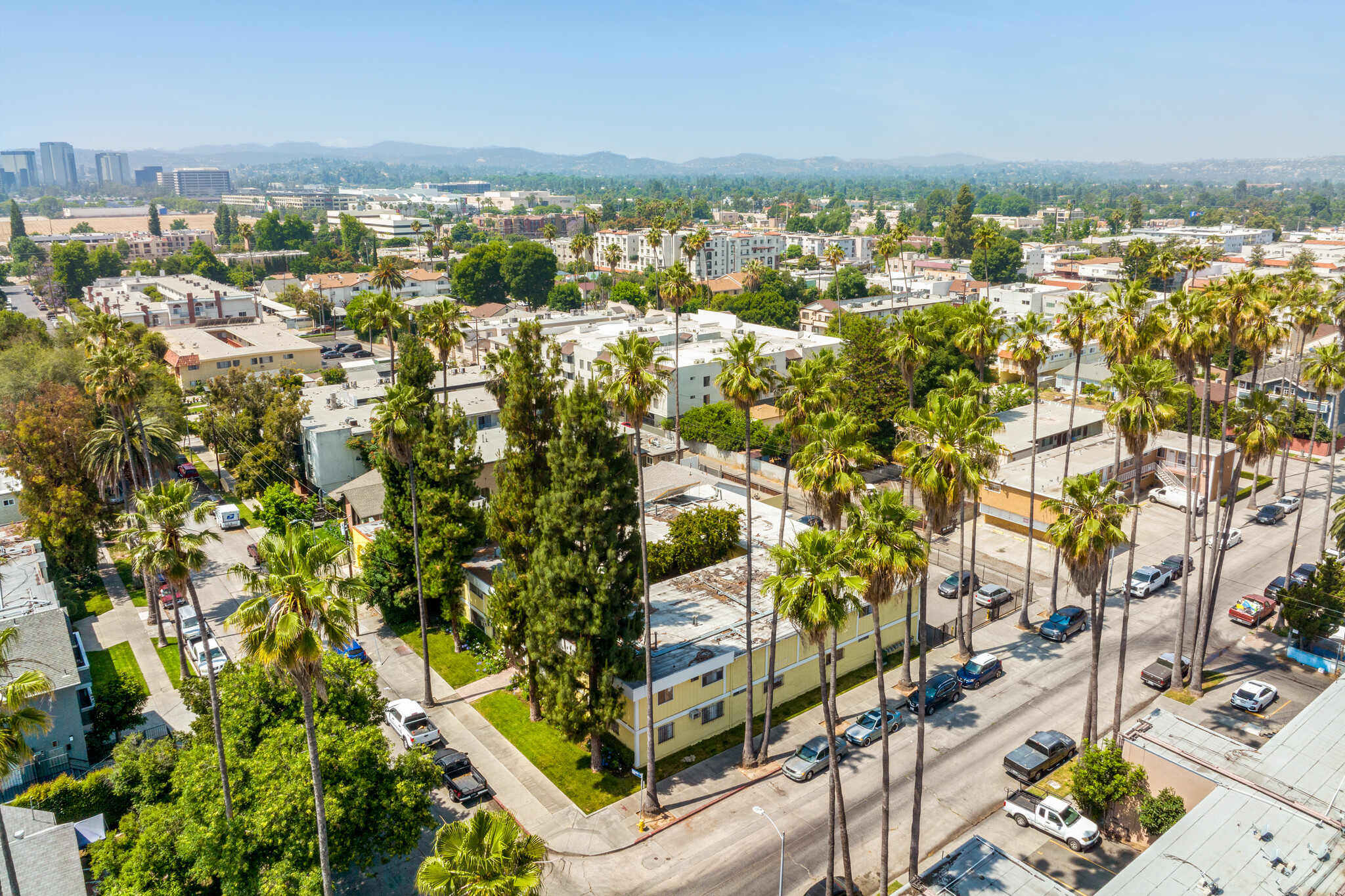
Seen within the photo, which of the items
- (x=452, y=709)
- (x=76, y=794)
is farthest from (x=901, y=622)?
(x=76, y=794)

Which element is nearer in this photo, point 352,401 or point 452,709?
point 452,709

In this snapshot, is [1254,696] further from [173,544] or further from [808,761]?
[173,544]

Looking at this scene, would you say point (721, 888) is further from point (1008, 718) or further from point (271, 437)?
point (271, 437)

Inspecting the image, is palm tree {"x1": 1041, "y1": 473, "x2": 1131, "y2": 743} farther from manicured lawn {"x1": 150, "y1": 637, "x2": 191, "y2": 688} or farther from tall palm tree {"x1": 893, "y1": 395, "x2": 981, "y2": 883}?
manicured lawn {"x1": 150, "y1": 637, "x2": 191, "y2": 688}

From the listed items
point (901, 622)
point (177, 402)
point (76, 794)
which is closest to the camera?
point (76, 794)

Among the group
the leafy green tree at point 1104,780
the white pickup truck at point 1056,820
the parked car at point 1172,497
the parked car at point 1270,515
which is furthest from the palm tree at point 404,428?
the parked car at point 1270,515

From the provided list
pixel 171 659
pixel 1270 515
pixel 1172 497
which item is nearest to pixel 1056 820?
pixel 1270 515
